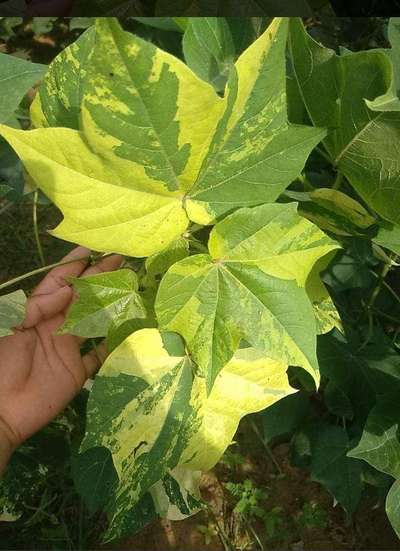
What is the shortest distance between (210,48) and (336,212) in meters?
0.30

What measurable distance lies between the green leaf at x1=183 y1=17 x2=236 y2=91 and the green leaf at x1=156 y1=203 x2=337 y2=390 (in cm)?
31

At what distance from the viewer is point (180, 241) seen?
638 millimetres

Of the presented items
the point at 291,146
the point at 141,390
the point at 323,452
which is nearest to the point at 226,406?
the point at 141,390

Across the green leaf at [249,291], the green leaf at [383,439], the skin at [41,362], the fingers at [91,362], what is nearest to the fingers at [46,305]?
the skin at [41,362]

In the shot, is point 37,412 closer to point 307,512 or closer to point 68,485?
point 68,485

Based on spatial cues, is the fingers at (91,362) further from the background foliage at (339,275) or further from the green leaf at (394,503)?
the green leaf at (394,503)

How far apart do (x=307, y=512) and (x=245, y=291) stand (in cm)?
137

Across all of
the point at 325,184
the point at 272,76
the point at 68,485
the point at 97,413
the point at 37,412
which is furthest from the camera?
the point at 68,485

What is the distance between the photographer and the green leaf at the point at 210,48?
79cm

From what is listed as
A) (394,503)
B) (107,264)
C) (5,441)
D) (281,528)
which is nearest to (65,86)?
(107,264)

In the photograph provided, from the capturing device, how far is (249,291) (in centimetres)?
61

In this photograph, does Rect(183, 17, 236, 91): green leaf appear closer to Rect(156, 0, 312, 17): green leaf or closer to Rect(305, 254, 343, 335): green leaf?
Rect(156, 0, 312, 17): green leaf

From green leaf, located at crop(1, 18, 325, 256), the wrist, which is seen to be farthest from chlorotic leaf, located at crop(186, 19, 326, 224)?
the wrist

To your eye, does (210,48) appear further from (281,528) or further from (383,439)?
(281,528)
